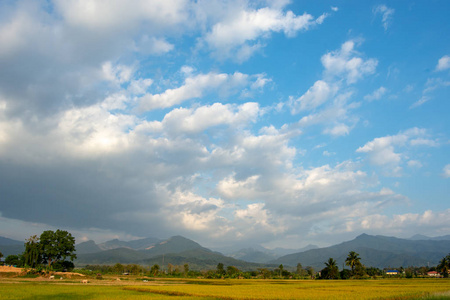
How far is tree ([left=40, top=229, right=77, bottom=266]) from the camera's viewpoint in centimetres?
10220

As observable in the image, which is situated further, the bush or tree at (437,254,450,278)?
tree at (437,254,450,278)

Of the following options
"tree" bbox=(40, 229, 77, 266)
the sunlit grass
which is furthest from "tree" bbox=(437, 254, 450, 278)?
"tree" bbox=(40, 229, 77, 266)

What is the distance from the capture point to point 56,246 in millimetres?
103250

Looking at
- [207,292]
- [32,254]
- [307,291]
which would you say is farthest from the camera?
[32,254]

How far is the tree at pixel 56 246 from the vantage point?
102200mm

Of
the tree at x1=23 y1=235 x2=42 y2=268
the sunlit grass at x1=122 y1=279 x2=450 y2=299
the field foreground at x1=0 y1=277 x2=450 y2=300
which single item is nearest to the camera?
the field foreground at x1=0 y1=277 x2=450 y2=300

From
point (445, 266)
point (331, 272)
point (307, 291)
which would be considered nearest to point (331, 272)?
point (331, 272)

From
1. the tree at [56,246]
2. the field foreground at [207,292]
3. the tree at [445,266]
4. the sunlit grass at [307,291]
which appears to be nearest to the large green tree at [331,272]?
the tree at [445,266]

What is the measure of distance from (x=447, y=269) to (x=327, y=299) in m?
124

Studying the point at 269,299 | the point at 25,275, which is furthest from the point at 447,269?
the point at 25,275

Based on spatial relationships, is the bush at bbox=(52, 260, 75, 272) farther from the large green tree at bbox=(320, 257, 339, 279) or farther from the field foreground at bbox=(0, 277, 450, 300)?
the large green tree at bbox=(320, 257, 339, 279)

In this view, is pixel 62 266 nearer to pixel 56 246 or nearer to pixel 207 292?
pixel 56 246

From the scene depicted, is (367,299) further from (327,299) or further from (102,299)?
(102,299)

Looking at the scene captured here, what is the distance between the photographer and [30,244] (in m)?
103
